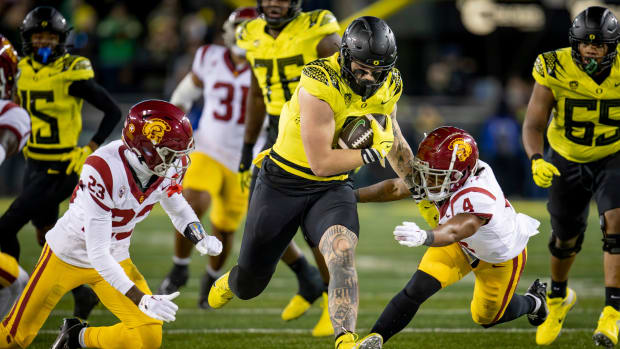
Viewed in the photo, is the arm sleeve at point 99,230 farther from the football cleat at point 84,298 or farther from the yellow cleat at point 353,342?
the football cleat at point 84,298

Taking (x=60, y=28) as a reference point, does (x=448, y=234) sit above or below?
below

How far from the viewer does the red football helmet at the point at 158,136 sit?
4.07 meters

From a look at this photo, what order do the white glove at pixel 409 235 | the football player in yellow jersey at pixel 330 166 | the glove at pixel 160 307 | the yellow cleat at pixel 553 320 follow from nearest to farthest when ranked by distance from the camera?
the glove at pixel 160 307 < the white glove at pixel 409 235 < the football player in yellow jersey at pixel 330 166 < the yellow cleat at pixel 553 320

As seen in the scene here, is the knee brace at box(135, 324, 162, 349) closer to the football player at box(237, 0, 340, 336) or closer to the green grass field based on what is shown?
the green grass field

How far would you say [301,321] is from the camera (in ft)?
20.1

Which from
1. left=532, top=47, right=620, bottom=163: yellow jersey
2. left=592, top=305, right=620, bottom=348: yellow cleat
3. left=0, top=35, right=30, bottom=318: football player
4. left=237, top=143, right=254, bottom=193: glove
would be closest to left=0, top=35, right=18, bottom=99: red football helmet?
left=0, top=35, right=30, bottom=318: football player

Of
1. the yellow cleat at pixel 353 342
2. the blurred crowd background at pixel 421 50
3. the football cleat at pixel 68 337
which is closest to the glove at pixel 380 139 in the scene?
the yellow cleat at pixel 353 342

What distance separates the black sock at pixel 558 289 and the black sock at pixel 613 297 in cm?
57

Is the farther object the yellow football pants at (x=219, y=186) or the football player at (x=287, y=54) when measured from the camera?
the yellow football pants at (x=219, y=186)

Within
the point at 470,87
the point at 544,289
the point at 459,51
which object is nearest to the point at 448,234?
the point at 544,289

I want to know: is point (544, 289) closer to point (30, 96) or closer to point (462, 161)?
point (462, 161)

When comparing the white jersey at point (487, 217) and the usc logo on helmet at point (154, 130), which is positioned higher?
the usc logo on helmet at point (154, 130)

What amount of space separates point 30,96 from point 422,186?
8.91 feet

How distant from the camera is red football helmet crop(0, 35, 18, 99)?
15.4ft
